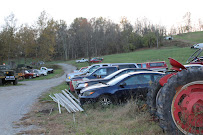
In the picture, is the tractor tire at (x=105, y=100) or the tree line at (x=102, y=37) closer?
the tractor tire at (x=105, y=100)

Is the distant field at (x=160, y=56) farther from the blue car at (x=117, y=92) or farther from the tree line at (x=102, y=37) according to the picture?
the blue car at (x=117, y=92)

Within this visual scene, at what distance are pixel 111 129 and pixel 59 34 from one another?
83.5 meters

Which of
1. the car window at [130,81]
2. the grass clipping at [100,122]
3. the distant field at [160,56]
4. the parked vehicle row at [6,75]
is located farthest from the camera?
the distant field at [160,56]

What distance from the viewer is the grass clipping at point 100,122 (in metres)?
5.18

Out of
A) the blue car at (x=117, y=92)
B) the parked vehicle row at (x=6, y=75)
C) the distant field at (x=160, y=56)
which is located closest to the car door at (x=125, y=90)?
the blue car at (x=117, y=92)

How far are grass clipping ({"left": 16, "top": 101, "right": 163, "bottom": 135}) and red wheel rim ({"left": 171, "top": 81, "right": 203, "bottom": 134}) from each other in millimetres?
917

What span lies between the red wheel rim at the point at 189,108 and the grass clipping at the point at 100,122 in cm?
92

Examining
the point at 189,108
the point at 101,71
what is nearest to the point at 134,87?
the point at 189,108

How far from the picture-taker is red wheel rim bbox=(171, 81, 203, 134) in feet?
12.9

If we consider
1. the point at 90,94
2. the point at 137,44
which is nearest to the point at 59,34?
the point at 137,44

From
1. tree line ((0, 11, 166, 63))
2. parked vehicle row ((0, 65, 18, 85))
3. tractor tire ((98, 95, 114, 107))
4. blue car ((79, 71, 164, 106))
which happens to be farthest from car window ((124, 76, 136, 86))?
tree line ((0, 11, 166, 63))

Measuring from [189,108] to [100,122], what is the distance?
9.60 feet

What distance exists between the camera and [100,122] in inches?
242

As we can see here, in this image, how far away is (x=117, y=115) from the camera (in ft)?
21.2
